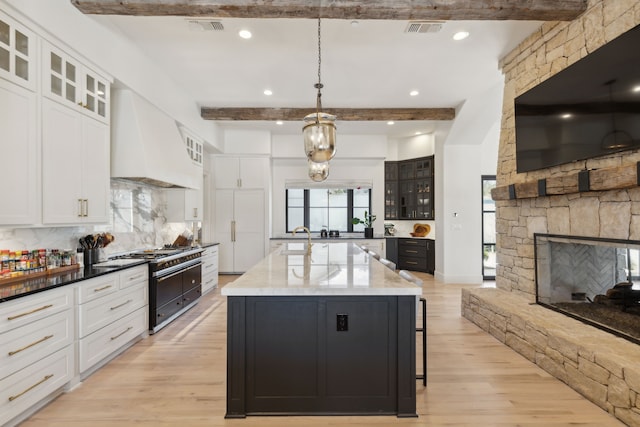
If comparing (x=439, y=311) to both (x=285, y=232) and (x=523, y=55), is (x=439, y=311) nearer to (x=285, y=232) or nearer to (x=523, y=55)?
(x=523, y=55)

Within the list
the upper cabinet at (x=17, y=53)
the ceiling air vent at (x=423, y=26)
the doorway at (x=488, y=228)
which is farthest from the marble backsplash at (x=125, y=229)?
the doorway at (x=488, y=228)

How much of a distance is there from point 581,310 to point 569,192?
1.10m

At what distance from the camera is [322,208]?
7754 millimetres

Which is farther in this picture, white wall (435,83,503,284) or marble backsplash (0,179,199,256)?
white wall (435,83,503,284)

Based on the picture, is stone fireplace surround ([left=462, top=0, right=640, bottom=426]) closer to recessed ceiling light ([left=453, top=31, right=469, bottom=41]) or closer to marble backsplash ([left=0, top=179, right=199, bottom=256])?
recessed ceiling light ([left=453, top=31, right=469, bottom=41])

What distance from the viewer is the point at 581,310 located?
3006 millimetres

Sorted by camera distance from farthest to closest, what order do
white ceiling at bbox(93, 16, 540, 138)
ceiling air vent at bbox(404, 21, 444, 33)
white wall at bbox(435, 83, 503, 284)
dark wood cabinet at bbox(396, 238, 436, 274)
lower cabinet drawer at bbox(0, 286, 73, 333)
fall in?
dark wood cabinet at bbox(396, 238, 436, 274)
white wall at bbox(435, 83, 503, 284)
white ceiling at bbox(93, 16, 540, 138)
ceiling air vent at bbox(404, 21, 444, 33)
lower cabinet drawer at bbox(0, 286, 73, 333)

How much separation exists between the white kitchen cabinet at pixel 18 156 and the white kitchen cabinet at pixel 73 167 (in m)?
0.09

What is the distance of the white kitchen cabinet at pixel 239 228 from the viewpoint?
6.86 metres

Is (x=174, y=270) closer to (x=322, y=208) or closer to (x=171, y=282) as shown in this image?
(x=171, y=282)

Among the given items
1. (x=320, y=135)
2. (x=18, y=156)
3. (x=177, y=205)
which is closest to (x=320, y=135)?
(x=320, y=135)

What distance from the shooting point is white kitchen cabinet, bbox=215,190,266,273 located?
6.86 meters

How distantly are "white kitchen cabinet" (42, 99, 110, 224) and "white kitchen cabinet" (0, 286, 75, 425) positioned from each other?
67 centimetres

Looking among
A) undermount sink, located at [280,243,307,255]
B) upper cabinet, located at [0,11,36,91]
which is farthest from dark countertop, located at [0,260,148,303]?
undermount sink, located at [280,243,307,255]
